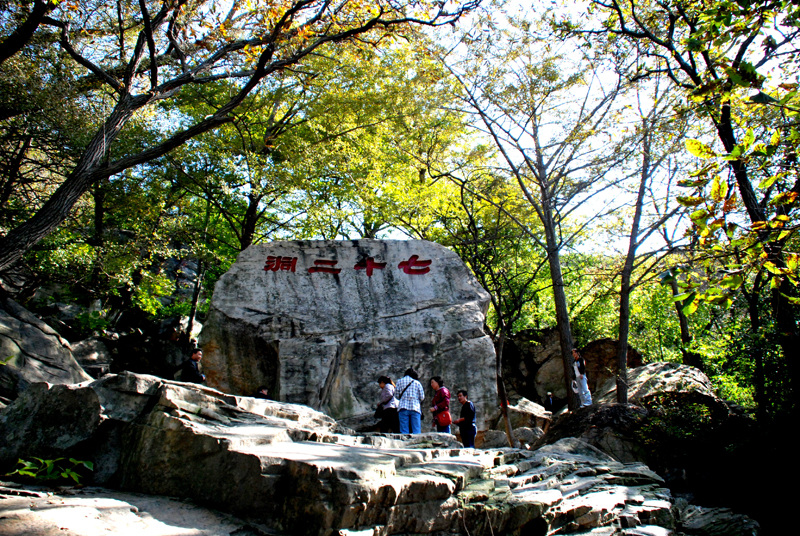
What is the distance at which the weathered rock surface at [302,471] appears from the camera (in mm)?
3195

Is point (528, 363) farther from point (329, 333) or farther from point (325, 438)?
point (325, 438)

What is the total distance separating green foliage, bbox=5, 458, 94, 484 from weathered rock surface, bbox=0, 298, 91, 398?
5.35 meters

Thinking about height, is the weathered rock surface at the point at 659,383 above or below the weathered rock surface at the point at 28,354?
below

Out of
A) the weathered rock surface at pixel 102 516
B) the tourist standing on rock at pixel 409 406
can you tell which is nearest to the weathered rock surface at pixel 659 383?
the tourist standing on rock at pixel 409 406

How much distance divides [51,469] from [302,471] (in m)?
2.30

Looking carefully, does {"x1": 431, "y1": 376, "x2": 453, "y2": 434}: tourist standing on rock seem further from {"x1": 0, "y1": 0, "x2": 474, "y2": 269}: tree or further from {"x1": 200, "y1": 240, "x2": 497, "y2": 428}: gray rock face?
{"x1": 0, "y1": 0, "x2": 474, "y2": 269}: tree

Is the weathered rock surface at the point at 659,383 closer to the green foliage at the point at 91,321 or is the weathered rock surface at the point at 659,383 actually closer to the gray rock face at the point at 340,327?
the gray rock face at the point at 340,327

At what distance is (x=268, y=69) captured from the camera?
8.09 metres

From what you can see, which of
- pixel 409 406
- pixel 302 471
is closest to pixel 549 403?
pixel 409 406

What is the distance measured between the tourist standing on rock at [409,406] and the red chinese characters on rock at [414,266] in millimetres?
3247

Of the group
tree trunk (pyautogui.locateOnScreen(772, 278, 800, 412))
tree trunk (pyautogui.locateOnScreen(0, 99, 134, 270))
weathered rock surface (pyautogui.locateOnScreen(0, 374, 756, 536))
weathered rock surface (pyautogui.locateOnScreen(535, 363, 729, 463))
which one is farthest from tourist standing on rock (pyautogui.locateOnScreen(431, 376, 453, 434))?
tree trunk (pyautogui.locateOnScreen(0, 99, 134, 270))

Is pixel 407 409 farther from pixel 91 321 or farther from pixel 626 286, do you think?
pixel 91 321

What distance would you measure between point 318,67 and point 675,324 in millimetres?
16132

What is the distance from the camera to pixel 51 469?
153 inches
